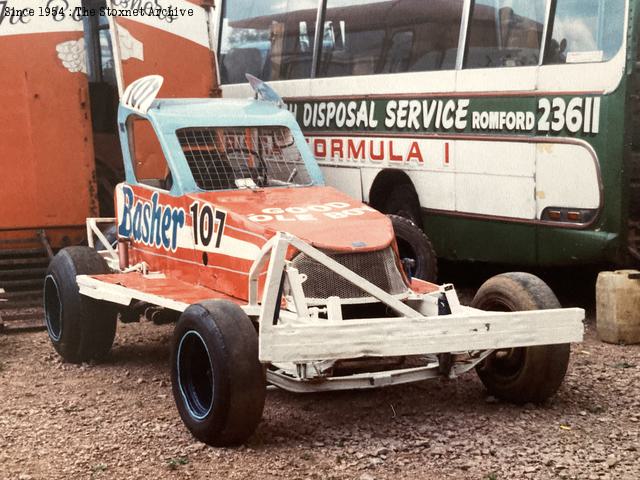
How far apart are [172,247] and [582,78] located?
10.6 ft

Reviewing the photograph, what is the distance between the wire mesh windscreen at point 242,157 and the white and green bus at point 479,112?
2083 mm

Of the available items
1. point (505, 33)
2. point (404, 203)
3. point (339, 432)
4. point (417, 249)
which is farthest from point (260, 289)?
point (404, 203)

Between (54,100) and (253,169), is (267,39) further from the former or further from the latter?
(253,169)

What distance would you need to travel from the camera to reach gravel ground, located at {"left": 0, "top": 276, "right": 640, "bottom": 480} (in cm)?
513

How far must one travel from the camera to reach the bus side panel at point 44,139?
9820mm

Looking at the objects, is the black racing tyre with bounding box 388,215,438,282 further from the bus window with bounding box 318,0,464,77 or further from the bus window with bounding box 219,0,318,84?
the bus window with bounding box 219,0,318,84

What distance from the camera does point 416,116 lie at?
31.1 ft

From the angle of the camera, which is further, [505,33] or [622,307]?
[505,33]

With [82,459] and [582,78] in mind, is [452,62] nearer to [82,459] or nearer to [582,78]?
[582,78]

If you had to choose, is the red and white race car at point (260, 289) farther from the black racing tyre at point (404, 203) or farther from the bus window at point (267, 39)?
the bus window at point (267, 39)

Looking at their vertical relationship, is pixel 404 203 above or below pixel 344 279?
below

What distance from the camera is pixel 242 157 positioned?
713 cm

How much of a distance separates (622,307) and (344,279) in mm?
2573

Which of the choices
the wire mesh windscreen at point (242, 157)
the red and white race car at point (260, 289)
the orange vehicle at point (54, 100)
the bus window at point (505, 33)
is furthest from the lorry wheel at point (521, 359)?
the orange vehicle at point (54, 100)
